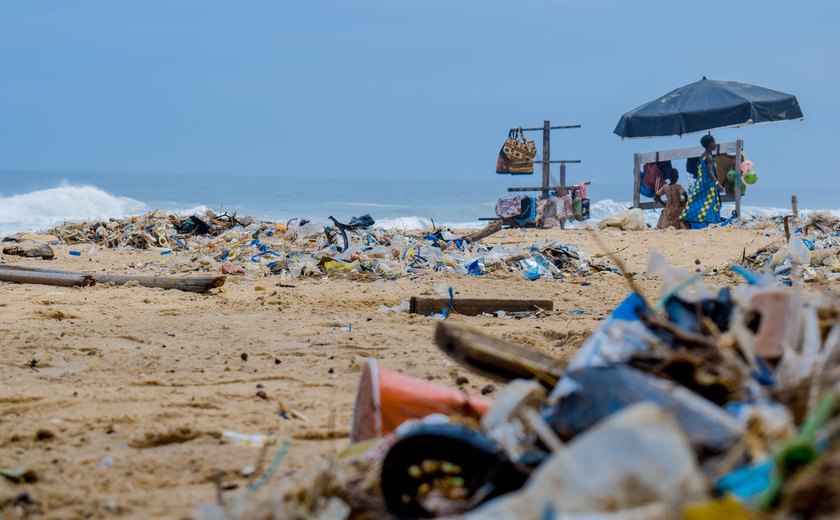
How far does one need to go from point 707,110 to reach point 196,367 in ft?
42.6

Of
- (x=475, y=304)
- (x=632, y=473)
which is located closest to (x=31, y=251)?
(x=475, y=304)

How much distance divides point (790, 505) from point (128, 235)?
13580 millimetres

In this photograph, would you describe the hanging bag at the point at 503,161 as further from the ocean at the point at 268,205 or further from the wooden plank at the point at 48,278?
the wooden plank at the point at 48,278

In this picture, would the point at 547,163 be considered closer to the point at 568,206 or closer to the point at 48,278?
the point at 568,206

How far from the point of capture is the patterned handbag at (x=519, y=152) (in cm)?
2020

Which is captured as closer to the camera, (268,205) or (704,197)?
(704,197)

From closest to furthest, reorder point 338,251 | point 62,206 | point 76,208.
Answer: point 338,251 → point 62,206 → point 76,208

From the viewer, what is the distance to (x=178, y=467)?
10.3 ft

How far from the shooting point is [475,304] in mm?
6609

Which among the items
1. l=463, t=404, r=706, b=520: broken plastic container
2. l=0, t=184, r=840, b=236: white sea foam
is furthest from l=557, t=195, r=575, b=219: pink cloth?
l=463, t=404, r=706, b=520: broken plastic container

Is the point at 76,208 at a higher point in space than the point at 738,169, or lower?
lower

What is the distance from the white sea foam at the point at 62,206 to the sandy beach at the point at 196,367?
24.1m

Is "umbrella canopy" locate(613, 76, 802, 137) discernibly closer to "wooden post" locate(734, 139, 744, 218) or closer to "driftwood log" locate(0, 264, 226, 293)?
"wooden post" locate(734, 139, 744, 218)

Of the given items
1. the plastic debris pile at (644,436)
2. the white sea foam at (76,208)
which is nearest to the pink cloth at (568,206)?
the white sea foam at (76,208)
